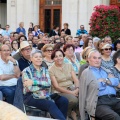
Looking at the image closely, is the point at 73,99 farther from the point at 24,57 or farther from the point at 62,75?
the point at 24,57

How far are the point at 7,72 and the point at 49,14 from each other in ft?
51.7

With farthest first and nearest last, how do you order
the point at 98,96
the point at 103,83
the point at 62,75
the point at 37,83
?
the point at 62,75, the point at 37,83, the point at 103,83, the point at 98,96

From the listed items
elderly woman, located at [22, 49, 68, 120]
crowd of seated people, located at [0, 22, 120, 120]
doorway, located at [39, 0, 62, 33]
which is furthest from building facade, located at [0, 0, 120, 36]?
elderly woman, located at [22, 49, 68, 120]

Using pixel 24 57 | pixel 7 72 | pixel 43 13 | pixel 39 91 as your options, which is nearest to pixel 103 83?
pixel 39 91

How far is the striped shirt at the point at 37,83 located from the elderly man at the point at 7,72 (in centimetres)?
77

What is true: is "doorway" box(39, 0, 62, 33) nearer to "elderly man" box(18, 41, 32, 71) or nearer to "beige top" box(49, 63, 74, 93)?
"elderly man" box(18, 41, 32, 71)

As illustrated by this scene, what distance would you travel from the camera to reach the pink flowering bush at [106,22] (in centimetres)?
1698

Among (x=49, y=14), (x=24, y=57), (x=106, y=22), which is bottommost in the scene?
(x=24, y=57)

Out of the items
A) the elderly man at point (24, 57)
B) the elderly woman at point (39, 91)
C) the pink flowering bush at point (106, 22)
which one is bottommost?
the elderly woman at point (39, 91)

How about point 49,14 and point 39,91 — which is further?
point 49,14

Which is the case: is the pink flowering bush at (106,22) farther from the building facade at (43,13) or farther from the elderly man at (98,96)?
the elderly man at (98,96)

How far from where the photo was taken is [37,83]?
19.9 feet

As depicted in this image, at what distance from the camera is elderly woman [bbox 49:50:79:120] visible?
22.0 feet

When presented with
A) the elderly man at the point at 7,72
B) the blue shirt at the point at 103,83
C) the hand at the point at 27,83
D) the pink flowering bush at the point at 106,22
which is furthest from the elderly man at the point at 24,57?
the pink flowering bush at the point at 106,22
